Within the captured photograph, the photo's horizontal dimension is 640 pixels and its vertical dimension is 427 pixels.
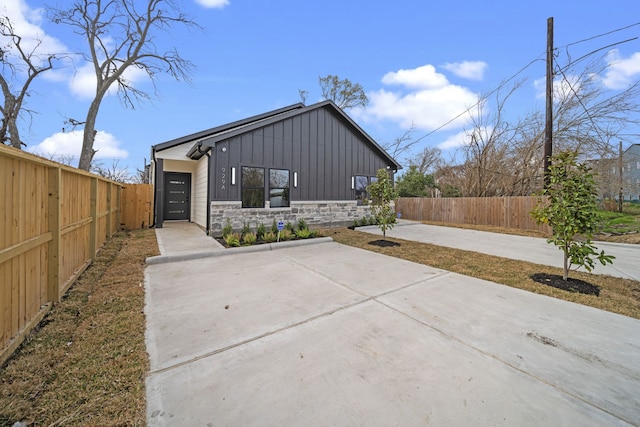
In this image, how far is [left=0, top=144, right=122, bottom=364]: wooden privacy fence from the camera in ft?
7.04

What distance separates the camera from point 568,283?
4277mm

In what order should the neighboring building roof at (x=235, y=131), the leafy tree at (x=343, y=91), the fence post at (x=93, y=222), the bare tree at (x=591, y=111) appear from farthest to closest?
the leafy tree at (x=343, y=91), the bare tree at (x=591, y=111), the neighboring building roof at (x=235, y=131), the fence post at (x=93, y=222)

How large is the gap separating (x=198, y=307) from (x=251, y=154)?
660 cm

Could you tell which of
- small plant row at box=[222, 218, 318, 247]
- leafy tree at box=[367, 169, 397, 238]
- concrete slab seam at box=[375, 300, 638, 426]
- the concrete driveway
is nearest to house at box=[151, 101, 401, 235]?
small plant row at box=[222, 218, 318, 247]

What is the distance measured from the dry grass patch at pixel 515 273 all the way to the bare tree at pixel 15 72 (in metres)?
17.7

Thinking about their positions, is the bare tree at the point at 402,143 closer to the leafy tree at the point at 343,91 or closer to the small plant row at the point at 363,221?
the leafy tree at the point at 343,91

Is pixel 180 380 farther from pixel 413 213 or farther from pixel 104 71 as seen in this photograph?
pixel 104 71

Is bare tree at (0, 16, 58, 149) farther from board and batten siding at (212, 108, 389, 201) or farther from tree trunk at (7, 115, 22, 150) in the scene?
board and batten siding at (212, 108, 389, 201)

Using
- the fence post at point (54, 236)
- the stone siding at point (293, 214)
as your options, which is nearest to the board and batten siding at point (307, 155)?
the stone siding at point (293, 214)

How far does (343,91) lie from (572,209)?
1982 cm

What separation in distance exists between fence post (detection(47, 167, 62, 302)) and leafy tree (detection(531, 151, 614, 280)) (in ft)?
23.6

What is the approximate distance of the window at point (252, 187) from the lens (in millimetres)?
8805

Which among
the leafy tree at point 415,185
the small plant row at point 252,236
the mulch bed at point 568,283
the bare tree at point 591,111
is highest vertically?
the bare tree at point 591,111

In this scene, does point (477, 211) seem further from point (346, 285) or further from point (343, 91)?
point (343, 91)
